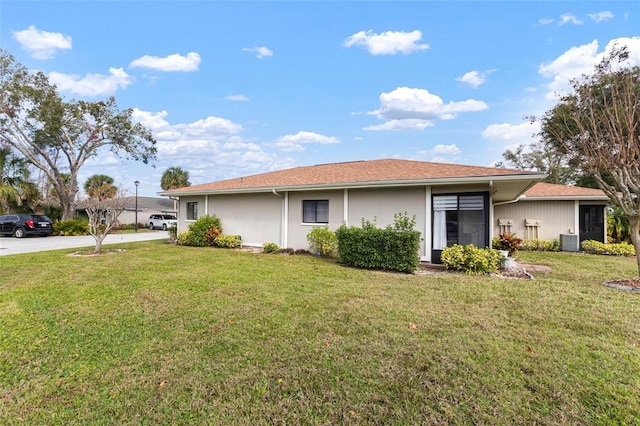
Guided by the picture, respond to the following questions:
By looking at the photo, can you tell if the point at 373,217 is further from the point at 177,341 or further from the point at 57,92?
the point at 57,92

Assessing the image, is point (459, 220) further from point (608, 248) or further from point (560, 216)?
point (608, 248)

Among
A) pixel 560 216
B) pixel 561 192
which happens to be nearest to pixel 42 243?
pixel 560 216

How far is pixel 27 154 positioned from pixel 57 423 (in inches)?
1060

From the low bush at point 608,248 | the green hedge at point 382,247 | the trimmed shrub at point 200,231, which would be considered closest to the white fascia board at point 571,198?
the low bush at point 608,248

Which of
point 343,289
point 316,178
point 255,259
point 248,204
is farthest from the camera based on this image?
point 248,204

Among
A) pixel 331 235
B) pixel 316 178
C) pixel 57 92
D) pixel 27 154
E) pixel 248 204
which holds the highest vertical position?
pixel 57 92

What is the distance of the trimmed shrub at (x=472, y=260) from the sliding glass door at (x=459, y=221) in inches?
33.7

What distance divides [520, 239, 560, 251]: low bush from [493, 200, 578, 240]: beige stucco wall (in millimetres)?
408

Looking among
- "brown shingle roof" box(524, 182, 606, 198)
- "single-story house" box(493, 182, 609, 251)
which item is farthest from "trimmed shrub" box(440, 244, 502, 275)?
"brown shingle roof" box(524, 182, 606, 198)

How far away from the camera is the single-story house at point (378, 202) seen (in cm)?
846

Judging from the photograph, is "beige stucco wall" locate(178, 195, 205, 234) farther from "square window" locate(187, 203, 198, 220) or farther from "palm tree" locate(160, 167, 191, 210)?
"palm tree" locate(160, 167, 191, 210)

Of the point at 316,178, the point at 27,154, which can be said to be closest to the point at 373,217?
the point at 316,178

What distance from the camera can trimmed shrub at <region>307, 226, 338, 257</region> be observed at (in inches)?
384

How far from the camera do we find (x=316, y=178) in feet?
37.4
